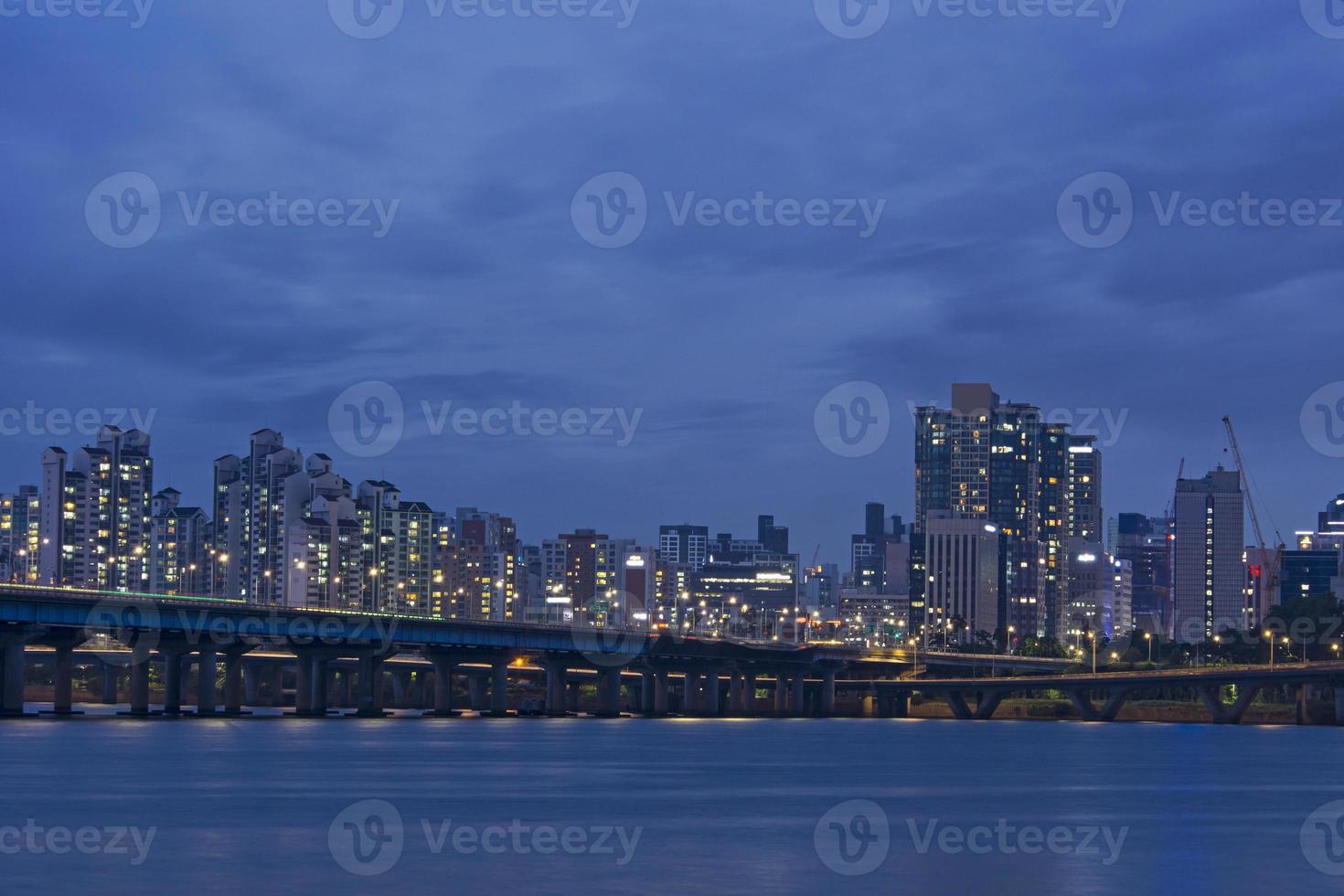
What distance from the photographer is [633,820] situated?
8406cm

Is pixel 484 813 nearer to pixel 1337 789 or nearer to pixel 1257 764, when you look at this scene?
pixel 1337 789

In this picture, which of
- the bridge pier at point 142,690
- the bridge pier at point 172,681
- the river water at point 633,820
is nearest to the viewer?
the river water at point 633,820

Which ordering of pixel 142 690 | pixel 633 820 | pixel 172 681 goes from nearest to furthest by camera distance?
pixel 633 820, pixel 172 681, pixel 142 690

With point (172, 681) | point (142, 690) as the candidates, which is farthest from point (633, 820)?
point (142, 690)

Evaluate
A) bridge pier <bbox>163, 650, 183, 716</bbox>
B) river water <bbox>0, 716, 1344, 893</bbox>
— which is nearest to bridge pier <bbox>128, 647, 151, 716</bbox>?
bridge pier <bbox>163, 650, 183, 716</bbox>

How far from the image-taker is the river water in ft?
205

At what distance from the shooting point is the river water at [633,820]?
62.5 m

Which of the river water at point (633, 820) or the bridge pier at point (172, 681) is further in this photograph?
the bridge pier at point (172, 681)

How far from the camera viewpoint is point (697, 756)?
142875 millimetres

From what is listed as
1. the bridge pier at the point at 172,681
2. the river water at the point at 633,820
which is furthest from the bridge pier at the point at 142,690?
the river water at the point at 633,820

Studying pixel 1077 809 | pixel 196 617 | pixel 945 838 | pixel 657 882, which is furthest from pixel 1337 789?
pixel 196 617

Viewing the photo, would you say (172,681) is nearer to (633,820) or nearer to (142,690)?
(142,690)

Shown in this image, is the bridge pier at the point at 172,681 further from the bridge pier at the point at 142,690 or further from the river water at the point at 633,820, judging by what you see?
the river water at the point at 633,820

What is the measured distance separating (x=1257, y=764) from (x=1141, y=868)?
84.3 meters
